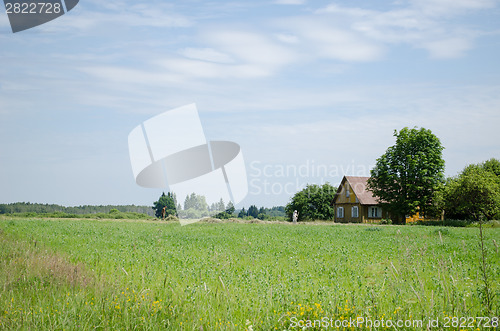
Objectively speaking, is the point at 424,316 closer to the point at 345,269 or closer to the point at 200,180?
the point at 345,269

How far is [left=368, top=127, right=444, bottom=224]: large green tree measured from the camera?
45688 mm

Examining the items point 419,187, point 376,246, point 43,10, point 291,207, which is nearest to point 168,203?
point 291,207

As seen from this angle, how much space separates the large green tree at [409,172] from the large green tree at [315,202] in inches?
704

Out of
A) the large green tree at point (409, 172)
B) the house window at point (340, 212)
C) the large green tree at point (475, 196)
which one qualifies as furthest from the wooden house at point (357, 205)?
the large green tree at point (475, 196)

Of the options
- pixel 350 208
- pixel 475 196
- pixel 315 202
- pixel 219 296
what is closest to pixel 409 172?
pixel 475 196

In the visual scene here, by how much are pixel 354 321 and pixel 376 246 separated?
11218 millimetres

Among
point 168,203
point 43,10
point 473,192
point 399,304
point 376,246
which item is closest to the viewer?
point 399,304

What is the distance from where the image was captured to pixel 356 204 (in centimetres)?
5528

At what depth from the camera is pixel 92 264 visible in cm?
1034

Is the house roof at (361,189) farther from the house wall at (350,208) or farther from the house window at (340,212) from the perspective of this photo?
the house window at (340,212)

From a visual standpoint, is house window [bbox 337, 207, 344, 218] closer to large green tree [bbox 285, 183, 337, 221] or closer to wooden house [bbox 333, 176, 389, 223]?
wooden house [bbox 333, 176, 389, 223]

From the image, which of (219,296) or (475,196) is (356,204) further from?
(219,296)

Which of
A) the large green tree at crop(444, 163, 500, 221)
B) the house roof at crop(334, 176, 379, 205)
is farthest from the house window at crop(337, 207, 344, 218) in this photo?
the large green tree at crop(444, 163, 500, 221)

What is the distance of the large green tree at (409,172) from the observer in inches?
1799
